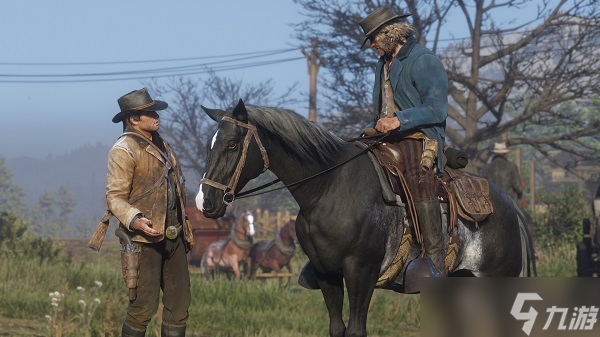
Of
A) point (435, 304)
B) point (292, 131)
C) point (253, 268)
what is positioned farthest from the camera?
point (253, 268)

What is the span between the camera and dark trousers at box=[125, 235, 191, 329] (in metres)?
6.99

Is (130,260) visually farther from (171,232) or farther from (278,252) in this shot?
(278,252)

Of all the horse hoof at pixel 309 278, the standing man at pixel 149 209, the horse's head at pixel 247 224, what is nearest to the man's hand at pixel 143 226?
the standing man at pixel 149 209

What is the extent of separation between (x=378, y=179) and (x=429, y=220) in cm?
46

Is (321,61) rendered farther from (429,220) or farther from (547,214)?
(429,220)

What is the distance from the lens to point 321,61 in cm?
2817

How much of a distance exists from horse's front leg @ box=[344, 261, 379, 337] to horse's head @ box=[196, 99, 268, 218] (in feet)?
3.11

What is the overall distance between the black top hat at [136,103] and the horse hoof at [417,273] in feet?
6.67

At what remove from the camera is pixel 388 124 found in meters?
7.28

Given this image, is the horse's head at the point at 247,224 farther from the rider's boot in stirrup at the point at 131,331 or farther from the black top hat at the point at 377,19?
the rider's boot in stirrup at the point at 131,331

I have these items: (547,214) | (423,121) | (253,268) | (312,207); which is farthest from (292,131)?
(547,214)

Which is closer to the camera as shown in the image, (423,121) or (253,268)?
(423,121)

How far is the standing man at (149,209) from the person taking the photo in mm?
6895

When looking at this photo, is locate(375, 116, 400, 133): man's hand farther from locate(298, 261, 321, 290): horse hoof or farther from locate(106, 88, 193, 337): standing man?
locate(106, 88, 193, 337): standing man
